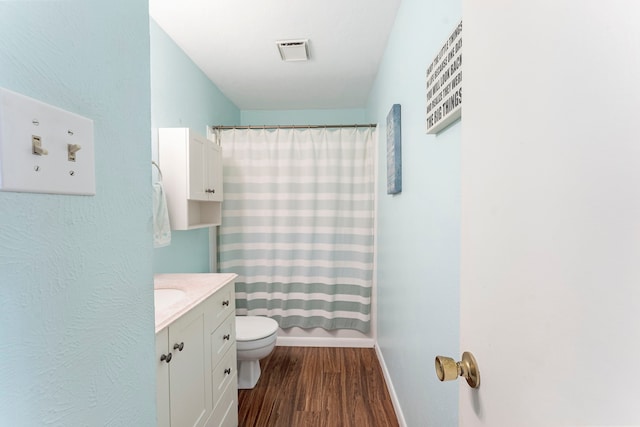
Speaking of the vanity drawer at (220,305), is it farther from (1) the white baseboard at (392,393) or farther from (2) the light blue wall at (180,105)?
Result: (1) the white baseboard at (392,393)

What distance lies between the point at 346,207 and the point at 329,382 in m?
1.37

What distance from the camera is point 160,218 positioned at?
171 centimetres

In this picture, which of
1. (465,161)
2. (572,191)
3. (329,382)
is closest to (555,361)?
(572,191)

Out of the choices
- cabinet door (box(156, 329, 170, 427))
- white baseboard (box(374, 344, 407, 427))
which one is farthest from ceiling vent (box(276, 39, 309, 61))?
white baseboard (box(374, 344, 407, 427))

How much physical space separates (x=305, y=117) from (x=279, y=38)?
1498 mm

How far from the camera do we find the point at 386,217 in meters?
2.25

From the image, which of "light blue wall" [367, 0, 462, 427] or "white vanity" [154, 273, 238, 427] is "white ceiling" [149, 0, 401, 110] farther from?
"white vanity" [154, 273, 238, 427]

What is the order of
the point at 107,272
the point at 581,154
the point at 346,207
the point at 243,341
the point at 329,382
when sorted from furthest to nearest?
the point at 346,207, the point at 329,382, the point at 243,341, the point at 107,272, the point at 581,154

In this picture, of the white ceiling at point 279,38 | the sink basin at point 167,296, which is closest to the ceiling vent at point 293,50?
the white ceiling at point 279,38

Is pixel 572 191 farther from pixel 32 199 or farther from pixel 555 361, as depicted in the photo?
pixel 32 199

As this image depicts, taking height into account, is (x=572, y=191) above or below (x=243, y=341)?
above

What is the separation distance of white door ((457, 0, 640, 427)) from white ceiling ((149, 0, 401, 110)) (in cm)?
144

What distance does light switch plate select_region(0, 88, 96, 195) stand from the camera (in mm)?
341

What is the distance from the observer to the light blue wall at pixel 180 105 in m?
1.86
